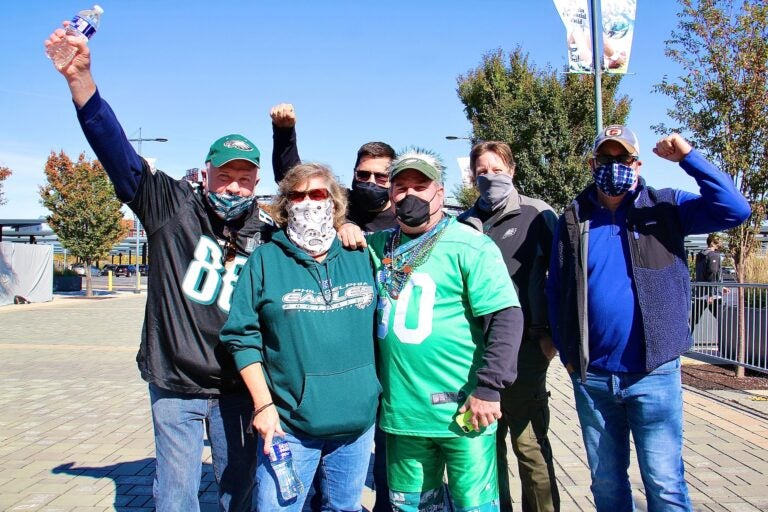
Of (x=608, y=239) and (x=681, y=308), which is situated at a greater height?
(x=608, y=239)

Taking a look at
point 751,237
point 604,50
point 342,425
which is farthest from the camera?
point 604,50

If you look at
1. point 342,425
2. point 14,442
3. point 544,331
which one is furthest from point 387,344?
point 14,442

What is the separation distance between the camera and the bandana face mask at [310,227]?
8.42 ft

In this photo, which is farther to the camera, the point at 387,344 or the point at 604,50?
the point at 604,50

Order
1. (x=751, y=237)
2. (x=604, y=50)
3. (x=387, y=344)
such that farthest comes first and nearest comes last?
(x=604, y=50) → (x=751, y=237) → (x=387, y=344)

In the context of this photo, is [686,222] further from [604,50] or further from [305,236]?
[604,50]

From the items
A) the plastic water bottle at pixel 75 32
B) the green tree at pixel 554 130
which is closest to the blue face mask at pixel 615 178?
the plastic water bottle at pixel 75 32

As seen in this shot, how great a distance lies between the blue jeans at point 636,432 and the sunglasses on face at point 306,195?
1.49 meters

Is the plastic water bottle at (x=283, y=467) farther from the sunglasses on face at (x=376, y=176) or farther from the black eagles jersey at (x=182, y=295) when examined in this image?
the sunglasses on face at (x=376, y=176)

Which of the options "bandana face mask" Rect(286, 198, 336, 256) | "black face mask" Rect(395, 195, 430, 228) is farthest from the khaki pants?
"bandana face mask" Rect(286, 198, 336, 256)

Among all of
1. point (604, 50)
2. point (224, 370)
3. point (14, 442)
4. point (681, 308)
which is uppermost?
point (604, 50)

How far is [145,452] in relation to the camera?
4.95 m

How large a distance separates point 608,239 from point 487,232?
724 millimetres

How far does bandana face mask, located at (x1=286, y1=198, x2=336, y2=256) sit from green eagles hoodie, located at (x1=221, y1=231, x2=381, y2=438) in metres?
0.06
